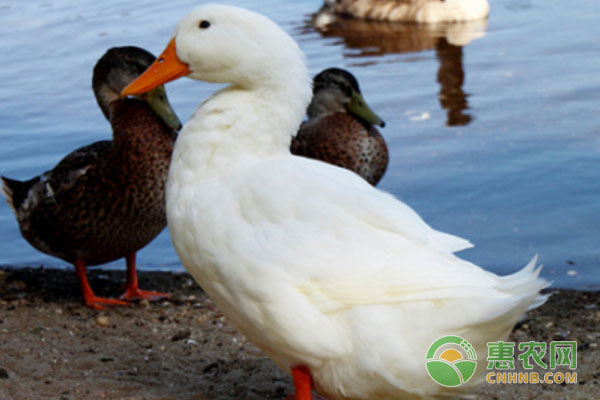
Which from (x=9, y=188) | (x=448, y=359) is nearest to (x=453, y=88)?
(x=9, y=188)

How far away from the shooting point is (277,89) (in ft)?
10.7

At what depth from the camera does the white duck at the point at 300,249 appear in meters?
2.92

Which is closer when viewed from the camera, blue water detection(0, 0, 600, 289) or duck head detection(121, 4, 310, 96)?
duck head detection(121, 4, 310, 96)

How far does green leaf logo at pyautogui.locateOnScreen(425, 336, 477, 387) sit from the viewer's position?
2.91m

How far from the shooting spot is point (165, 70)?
134 inches

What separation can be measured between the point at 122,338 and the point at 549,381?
6.53 ft

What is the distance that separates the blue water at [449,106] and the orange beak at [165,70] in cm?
247

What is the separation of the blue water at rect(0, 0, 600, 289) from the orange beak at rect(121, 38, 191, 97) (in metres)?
2.47

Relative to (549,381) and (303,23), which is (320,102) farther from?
(303,23)

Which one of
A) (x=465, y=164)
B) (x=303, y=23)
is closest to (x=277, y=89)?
(x=465, y=164)

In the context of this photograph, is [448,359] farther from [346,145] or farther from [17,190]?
[17,190]

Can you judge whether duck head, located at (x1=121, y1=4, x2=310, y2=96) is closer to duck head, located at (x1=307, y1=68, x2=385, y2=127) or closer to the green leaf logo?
the green leaf logo

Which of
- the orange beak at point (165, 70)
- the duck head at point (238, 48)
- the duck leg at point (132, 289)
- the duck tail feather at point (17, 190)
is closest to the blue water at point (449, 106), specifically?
the duck leg at point (132, 289)

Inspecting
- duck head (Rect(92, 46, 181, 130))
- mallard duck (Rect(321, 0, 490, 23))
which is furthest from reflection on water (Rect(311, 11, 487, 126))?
duck head (Rect(92, 46, 181, 130))
